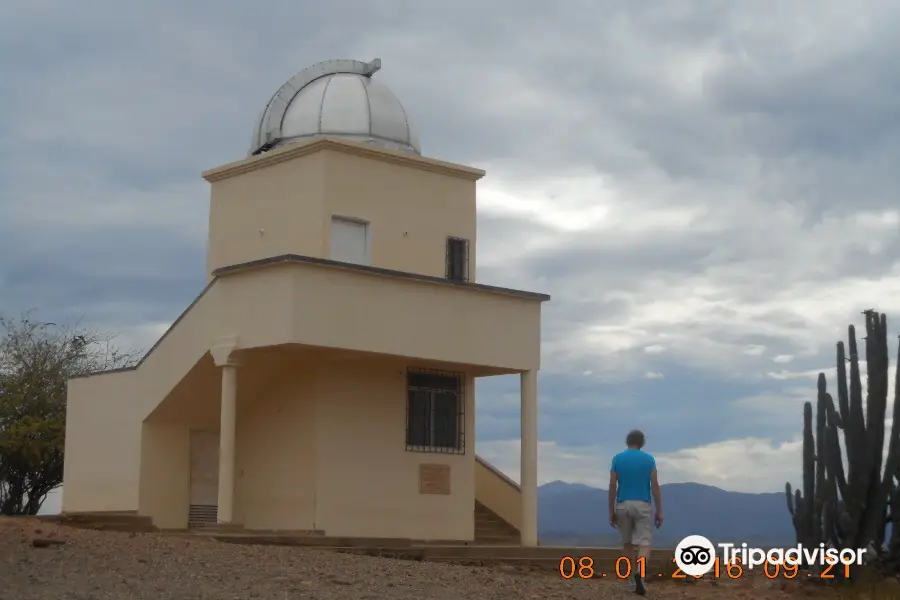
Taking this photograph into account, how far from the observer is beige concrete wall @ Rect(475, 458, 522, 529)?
25594mm

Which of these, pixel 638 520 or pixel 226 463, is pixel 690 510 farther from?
pixel 638 520

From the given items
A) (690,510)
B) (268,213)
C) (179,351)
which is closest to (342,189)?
(268,213)

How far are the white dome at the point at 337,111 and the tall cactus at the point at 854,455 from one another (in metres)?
10.4

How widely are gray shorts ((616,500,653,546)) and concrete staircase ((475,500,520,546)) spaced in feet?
33.0

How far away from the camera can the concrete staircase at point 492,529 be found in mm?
24578

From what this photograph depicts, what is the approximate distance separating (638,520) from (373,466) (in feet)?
29.3

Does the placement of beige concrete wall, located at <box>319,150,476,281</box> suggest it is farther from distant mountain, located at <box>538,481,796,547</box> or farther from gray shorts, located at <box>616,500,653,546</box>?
distant mountain, located at <box>538,481,796,547</box>

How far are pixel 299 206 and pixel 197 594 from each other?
Result: 39.1ft

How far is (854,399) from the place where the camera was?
17.1 m

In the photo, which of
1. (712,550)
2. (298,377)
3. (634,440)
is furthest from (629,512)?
(298,377)

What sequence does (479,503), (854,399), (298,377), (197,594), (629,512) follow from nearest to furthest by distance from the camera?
(197,594) → (629,512) → (854,399) → (298,377) → (479,503)

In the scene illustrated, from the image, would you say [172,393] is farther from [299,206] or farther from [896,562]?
[896,562]
